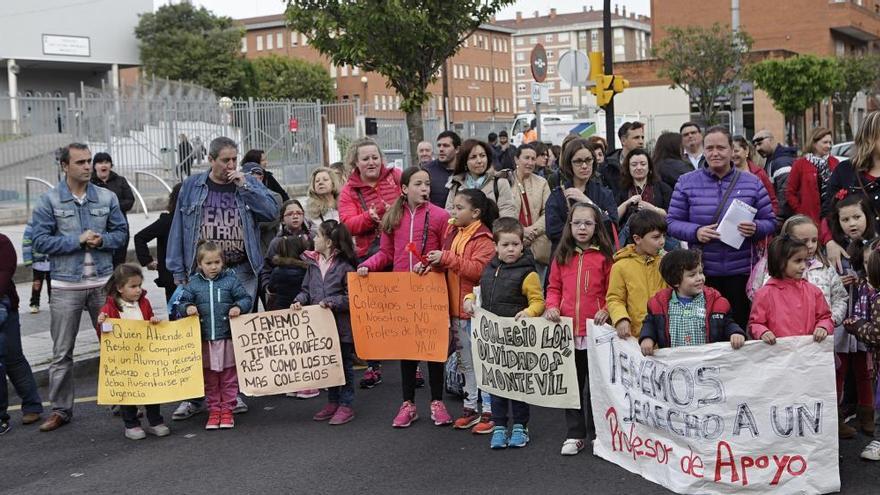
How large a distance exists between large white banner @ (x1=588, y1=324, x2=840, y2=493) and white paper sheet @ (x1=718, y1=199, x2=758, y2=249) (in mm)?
1234

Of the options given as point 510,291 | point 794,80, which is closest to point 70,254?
point 510,291

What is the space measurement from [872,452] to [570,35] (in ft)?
483

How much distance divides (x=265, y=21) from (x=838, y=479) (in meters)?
120

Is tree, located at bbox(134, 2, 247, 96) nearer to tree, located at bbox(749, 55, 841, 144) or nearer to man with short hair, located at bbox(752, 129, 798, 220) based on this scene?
tree, located at bbox(749, 55, 841, 144)

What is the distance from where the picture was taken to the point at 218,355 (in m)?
7.57

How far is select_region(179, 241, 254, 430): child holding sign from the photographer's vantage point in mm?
7480

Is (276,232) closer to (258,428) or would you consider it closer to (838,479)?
(258,428)

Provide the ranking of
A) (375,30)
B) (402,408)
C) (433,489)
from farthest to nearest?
1. (375,30)
2. (402,408)
3. (433,489)

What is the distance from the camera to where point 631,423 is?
6.07 metres

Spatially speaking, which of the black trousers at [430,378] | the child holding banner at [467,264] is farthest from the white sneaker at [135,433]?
the child holding banner at [467,264]

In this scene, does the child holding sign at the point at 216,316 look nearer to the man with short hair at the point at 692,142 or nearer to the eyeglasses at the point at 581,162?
the eyeglasses at the point at 581,162

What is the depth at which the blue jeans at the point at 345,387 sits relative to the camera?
25.1 ft

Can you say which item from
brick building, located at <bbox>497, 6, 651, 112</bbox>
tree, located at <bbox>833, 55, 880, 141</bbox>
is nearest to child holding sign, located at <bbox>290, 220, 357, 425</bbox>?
tree, located at <bbox>833, 55, 880, 141</bbox>

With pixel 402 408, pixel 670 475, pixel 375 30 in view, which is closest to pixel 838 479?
pixel 670 475
